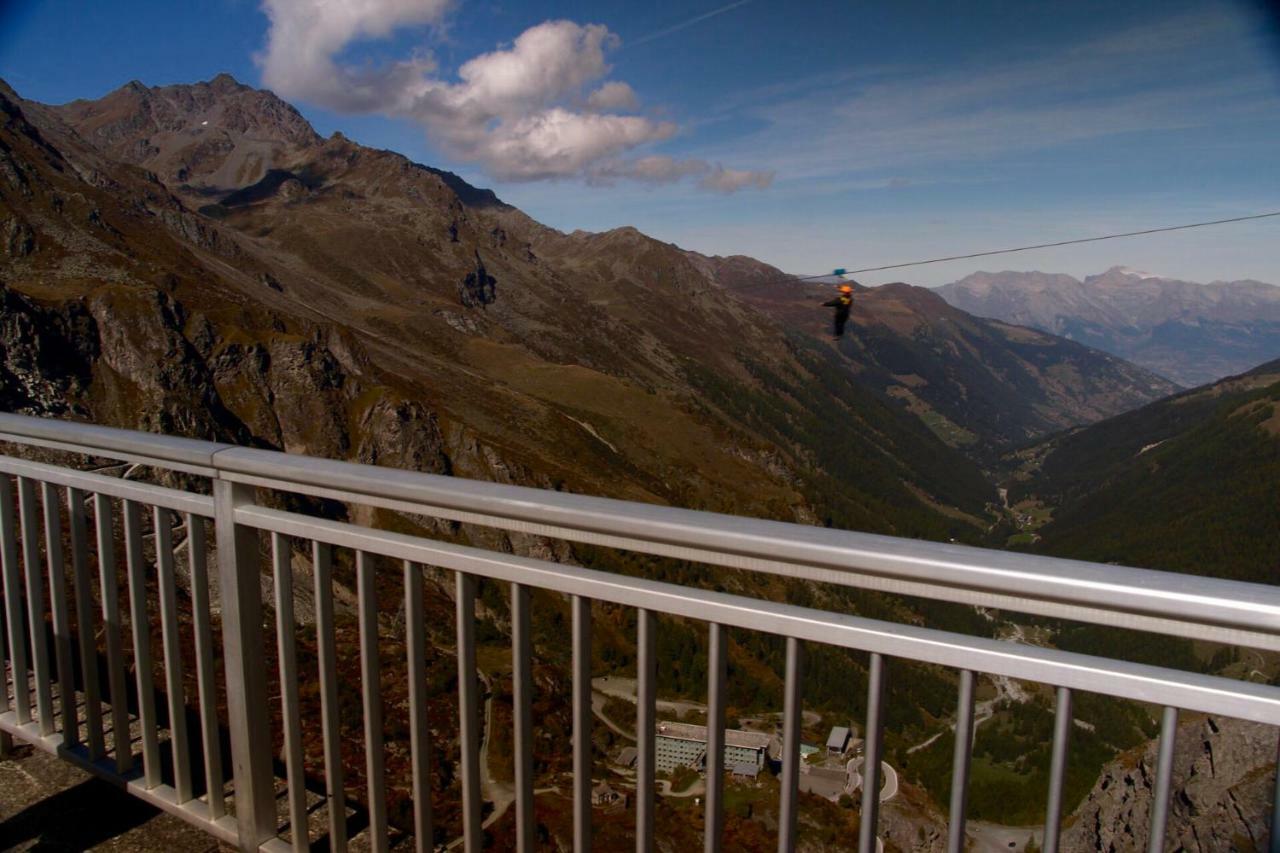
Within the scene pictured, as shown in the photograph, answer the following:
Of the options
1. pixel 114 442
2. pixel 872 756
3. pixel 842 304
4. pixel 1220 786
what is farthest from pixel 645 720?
pixel 842 304

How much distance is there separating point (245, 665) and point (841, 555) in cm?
240

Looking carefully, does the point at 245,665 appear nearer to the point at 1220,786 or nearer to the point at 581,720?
the point at 581,720

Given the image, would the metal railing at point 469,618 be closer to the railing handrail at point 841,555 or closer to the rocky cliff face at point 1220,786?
the railing handrail at point 841,555

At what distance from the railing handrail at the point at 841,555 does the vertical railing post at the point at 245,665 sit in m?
0.29

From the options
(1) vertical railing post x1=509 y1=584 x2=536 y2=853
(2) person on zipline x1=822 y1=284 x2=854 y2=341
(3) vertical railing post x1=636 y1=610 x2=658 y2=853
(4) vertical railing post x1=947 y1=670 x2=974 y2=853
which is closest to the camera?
(4) vertical railing post x1=947 y1=670 x2=974 y2=853

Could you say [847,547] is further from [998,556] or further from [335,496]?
[335,496]

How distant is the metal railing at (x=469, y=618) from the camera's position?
183cm

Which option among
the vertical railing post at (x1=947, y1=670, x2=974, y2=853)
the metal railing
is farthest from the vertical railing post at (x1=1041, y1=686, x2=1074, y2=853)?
the vertical railing post at (x1=947, y1=670, x2=974, y2=853)

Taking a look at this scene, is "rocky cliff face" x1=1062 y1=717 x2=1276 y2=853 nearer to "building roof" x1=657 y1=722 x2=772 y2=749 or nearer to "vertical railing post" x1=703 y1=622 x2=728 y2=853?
"vertical railing post" x1=703 y1=622 x2=728 y2=853

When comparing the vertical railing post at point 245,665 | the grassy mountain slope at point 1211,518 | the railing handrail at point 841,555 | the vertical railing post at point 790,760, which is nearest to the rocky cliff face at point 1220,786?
the railing handrail at point 841,555

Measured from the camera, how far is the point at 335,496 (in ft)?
9.47

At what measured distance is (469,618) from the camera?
2.73 metres

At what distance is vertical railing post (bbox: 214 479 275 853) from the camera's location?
314cm

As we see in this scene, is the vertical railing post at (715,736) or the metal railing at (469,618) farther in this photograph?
the vertical railing post at (715,736)
